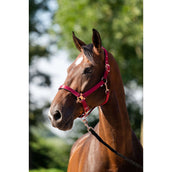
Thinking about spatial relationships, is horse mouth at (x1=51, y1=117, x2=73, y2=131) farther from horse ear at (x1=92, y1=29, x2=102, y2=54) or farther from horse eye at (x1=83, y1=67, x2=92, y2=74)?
horse ear at (x1=92, y1=29, x2=102, y2=54)

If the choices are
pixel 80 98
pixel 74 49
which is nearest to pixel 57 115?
pixel 80 98

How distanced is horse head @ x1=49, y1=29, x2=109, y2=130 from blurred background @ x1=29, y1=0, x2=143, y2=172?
4.91 meters

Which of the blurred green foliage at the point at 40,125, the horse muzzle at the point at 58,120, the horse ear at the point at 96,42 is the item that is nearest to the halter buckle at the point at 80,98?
the horse muzzle at the point at 58,120

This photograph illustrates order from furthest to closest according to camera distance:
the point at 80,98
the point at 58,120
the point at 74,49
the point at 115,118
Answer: the point at 74,49
the point at 115,118
the point at 80,98
the point at 58,120

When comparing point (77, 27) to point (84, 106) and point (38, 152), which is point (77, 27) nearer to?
point (38, 152)

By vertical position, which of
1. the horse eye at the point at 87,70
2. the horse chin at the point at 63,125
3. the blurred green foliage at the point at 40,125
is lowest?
the horse chin at the point at 63,125

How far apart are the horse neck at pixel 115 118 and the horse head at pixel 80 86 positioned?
4.4 inches

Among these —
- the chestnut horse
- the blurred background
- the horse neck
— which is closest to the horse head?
the chestnut horse

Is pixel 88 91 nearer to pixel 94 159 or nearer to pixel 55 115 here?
pixel 55 115

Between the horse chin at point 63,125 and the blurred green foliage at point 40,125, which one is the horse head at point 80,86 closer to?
the horse chin at point 63,125

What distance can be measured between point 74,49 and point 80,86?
774 cm

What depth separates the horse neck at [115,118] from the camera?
83.7 inches

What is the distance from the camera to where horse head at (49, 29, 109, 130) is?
1.90 metres

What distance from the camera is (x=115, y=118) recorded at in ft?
6.99
